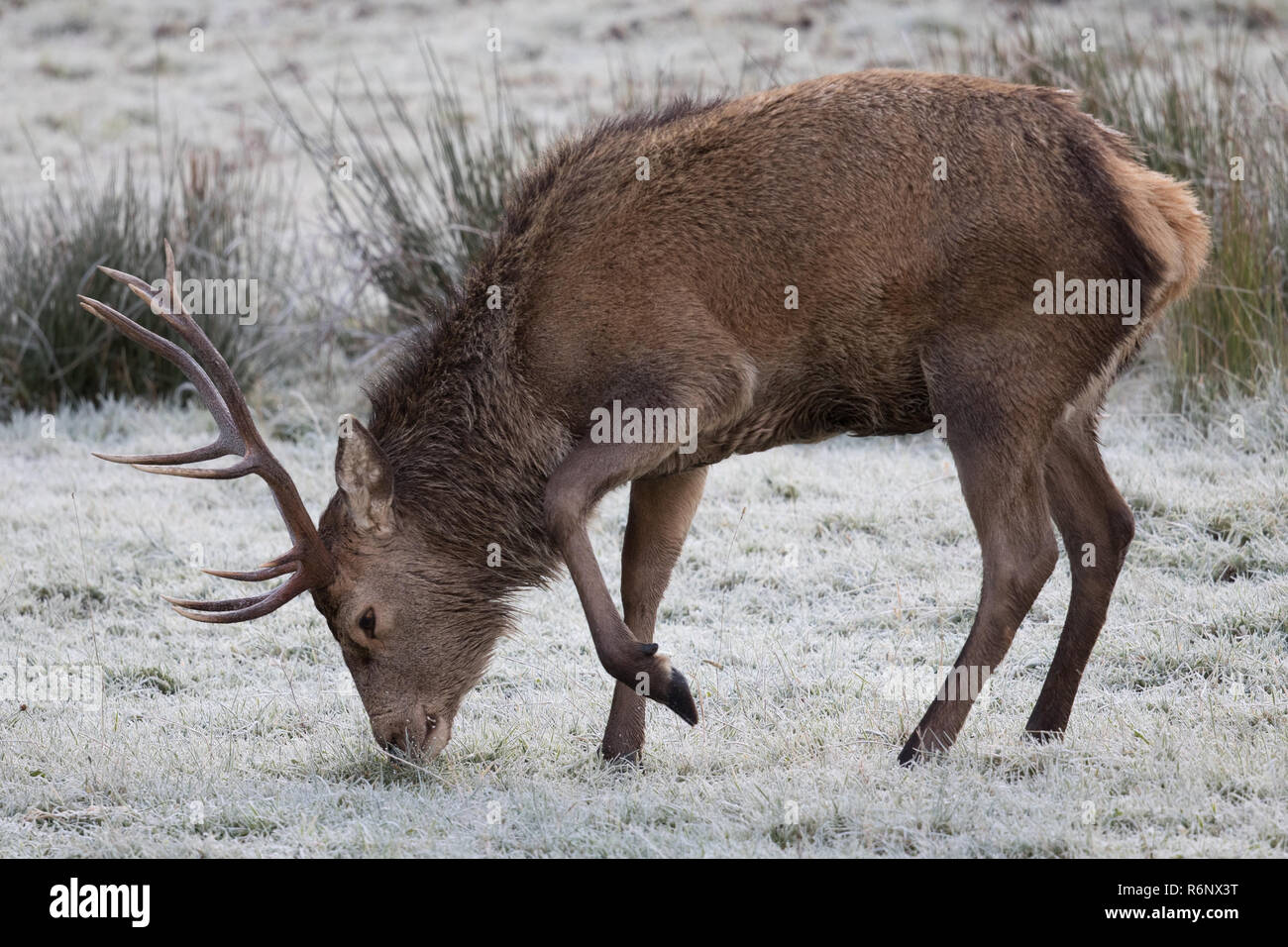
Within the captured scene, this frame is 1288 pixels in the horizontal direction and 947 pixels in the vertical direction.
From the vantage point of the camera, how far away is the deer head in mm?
4375

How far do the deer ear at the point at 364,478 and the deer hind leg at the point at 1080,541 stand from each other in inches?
80.1

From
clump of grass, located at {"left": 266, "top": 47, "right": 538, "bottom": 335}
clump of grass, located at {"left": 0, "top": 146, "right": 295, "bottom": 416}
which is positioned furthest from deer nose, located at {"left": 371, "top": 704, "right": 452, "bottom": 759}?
clump of grass, located at {"left": 0, "top": 146, "right": 295, "bottom": 416}

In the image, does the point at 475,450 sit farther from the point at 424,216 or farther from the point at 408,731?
the point at 424,216

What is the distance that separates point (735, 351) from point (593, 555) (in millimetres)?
711

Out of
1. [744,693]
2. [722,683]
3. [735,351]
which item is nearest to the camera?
[735,351]

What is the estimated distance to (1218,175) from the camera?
8.02 m

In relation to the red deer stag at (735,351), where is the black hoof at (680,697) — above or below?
below

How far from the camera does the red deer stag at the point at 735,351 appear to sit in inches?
166

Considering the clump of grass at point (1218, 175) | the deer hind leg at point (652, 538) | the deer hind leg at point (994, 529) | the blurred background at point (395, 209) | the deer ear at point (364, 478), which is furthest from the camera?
the blurred background at point (395, 209)

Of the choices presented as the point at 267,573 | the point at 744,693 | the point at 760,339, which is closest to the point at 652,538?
the point at 744,693

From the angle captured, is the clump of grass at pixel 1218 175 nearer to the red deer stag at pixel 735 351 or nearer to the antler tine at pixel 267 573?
the red deer stag at pixel 735 351

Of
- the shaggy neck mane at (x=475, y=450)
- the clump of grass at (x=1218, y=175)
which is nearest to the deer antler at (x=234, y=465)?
the shaggy neck mane at (x=475, y=450)

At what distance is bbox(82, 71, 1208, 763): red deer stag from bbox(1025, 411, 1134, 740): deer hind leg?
1cm
